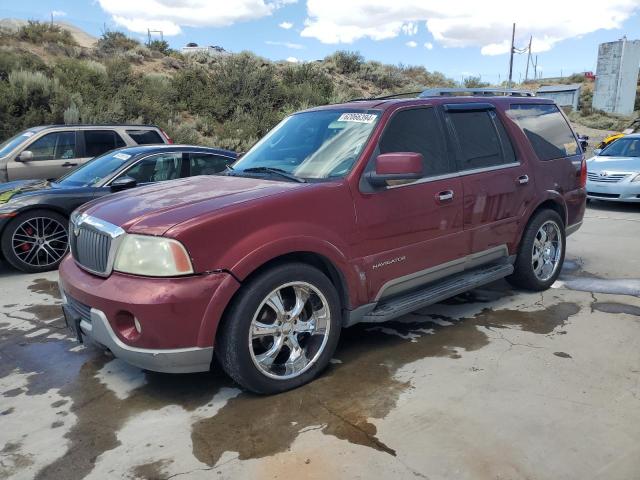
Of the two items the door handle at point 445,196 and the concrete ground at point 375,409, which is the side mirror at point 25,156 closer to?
the concrete ground at point 375,409

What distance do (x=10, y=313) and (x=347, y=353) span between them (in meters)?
3.29

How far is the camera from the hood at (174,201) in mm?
3258

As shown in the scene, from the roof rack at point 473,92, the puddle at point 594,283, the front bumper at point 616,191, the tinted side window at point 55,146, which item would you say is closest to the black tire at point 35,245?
the tinted side window at point 55,146

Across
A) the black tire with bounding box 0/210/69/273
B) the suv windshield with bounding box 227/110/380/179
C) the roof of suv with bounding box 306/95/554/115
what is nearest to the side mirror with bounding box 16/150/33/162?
the black tire with bounding box 0/210/69/273

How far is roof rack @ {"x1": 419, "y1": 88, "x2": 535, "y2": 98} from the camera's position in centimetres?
499

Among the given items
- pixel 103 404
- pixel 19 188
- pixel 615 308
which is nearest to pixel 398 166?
pixel 103 404

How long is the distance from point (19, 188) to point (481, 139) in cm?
548

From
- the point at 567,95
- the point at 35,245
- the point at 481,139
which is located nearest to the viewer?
the point at 481,139

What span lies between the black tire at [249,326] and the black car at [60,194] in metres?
3.63

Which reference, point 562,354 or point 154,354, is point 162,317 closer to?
point 154,354

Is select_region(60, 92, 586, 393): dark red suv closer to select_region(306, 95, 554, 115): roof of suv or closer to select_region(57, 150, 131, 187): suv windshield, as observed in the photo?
select_region(306, 95, 554, 115): roof of suv

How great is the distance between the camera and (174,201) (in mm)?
3564

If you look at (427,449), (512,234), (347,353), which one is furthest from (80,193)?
(427,449)

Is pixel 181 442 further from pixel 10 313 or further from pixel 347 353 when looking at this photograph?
pixel 10 313
